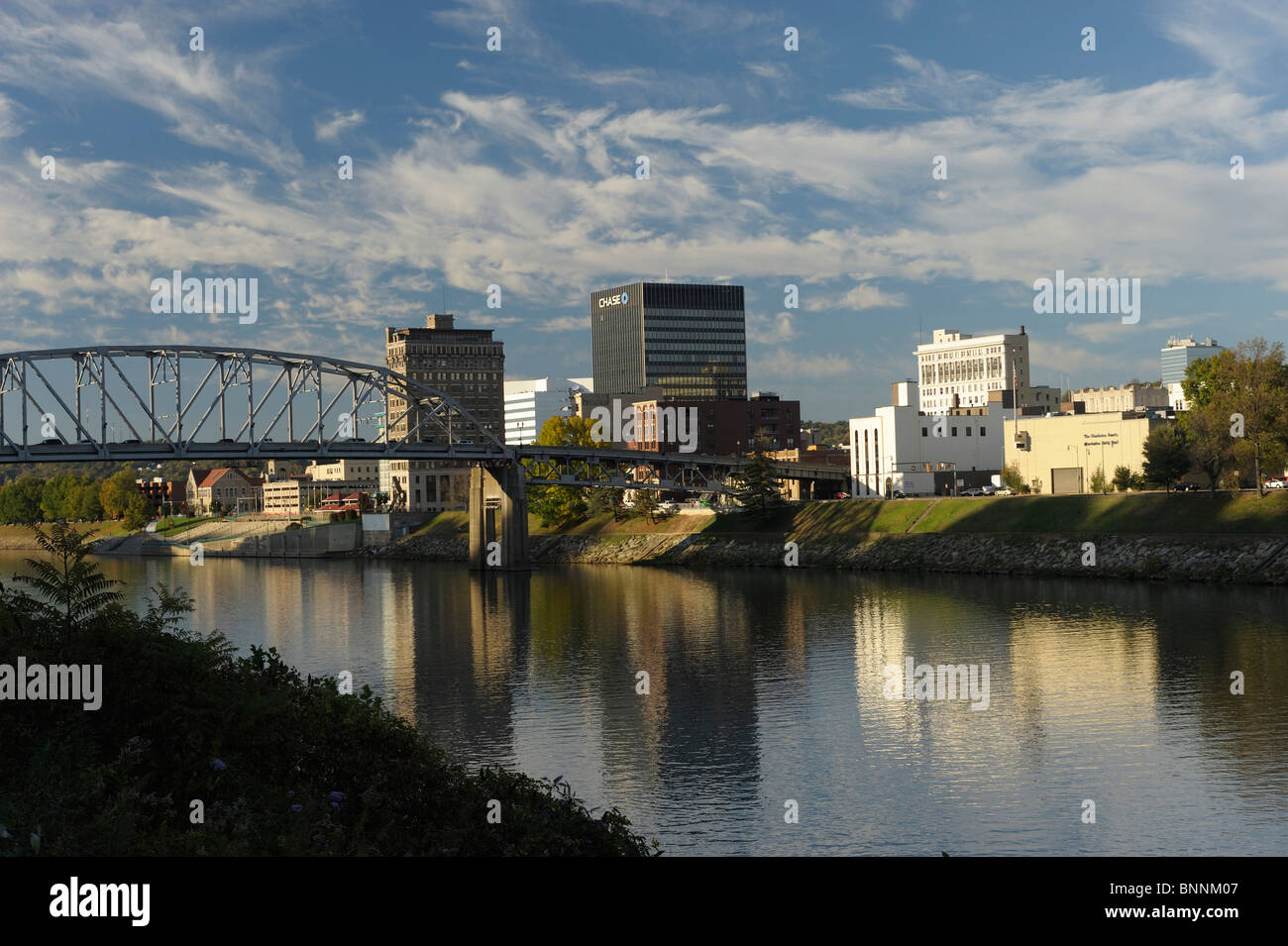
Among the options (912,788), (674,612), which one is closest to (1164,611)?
(674,612)

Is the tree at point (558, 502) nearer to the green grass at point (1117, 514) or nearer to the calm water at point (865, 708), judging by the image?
the green grass at point (1117, 514)

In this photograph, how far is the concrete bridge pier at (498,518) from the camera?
144 metres

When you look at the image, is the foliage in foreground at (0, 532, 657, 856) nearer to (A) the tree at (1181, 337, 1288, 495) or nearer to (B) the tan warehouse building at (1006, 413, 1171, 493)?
(A) the tree at (1181, 337, 1288, 495)

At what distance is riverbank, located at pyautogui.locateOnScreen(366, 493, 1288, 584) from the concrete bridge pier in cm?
1209

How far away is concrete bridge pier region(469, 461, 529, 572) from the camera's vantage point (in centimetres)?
14400

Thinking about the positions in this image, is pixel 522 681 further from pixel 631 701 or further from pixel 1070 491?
pixel 1070 491

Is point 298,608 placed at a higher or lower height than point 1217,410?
lower

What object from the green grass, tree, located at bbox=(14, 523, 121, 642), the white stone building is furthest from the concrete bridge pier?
tree, located at bbox=(14, 523, 121, 642)

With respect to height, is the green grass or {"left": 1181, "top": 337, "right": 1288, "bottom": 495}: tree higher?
{"left": 1181, "top": 337, "right": 1288, "bottom": 495}: tree

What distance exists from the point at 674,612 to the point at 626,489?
81.9 meters

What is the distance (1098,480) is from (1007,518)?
58.8ft

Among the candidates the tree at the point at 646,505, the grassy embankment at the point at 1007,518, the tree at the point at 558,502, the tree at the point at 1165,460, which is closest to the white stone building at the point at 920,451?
the grassy embankment at the point at 1007,518

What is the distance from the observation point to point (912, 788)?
34.1m

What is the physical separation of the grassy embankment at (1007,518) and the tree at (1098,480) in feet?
37.4
